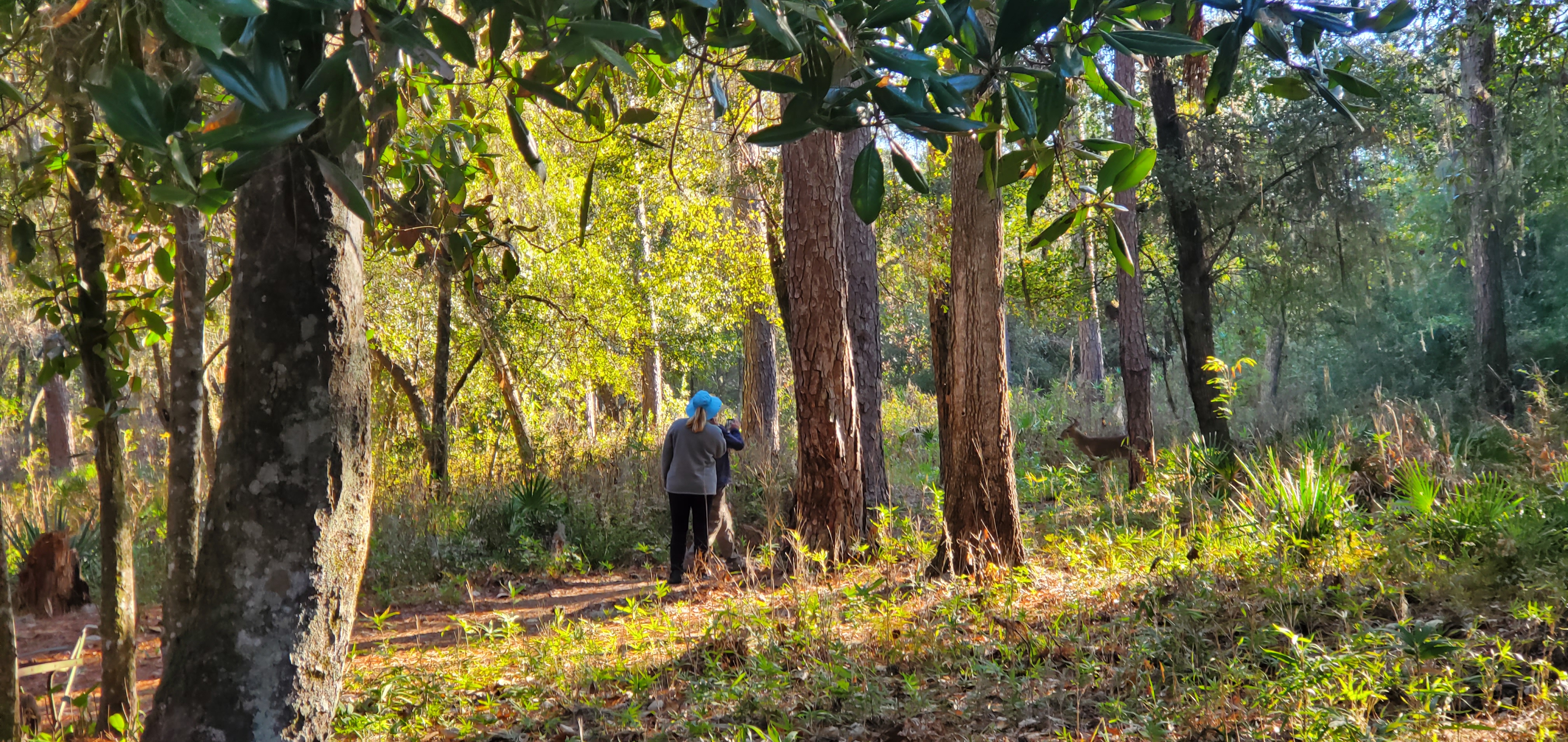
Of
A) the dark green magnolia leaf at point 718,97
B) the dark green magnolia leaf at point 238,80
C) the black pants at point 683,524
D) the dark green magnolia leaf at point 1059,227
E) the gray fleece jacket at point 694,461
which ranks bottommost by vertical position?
the black pants at point 683,524

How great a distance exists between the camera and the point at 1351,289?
1193cm

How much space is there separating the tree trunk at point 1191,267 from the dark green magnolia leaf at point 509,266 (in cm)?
991

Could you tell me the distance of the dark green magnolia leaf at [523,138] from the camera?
142 centimetres

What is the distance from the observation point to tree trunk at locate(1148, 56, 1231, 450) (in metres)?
11.0

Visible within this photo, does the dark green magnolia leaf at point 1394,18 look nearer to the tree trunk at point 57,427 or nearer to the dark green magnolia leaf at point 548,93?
the dark green magnolia leaf at point 548,93

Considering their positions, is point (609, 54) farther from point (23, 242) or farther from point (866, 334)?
point (866, 334)

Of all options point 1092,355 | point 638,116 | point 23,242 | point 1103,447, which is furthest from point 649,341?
point 638,116

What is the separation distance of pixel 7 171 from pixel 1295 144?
12.6 metres

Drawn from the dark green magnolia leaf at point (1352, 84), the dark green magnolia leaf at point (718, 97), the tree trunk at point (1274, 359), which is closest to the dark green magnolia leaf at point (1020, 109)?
the dark green magnolia leaf at point (1352, 84)

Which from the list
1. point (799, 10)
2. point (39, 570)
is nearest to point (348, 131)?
point (799, 10)

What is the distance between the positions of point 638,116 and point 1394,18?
1.44 metres

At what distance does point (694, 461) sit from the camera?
8.52m

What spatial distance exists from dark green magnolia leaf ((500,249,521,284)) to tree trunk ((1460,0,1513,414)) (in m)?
9.40

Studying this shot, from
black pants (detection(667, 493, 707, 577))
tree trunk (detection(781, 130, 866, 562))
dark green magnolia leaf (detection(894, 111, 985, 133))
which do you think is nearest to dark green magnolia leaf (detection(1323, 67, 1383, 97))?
dark green magnolia leaf (detection(894, 111, 985, 133))
